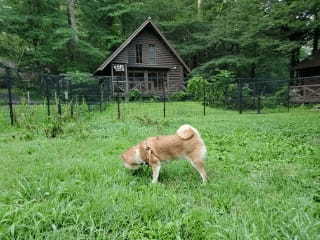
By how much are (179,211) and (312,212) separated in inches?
50.2

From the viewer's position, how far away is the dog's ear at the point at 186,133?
3033mm

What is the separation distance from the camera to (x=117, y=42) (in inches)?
907

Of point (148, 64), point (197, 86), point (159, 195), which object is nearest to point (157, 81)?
point (148, 64)

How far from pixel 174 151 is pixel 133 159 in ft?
2.01

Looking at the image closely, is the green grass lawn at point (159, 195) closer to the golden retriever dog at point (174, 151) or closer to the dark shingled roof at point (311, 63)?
the golden retriever dog at point (174, 151)

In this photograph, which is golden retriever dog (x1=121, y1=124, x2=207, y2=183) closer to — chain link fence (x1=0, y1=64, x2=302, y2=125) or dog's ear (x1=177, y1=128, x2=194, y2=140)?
dog's ear (x1=177, y1=128, x2=194, y2=140)

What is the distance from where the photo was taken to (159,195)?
102 inches

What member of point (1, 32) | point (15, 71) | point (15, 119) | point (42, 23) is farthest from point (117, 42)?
point (15, 119)

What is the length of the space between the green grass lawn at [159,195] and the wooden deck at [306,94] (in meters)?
13.4

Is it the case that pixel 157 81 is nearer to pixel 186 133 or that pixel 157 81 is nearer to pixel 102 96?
pixel 102 96

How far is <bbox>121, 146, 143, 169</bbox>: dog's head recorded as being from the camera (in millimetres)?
3121

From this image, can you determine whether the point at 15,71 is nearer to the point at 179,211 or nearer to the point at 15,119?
the point at 15,119

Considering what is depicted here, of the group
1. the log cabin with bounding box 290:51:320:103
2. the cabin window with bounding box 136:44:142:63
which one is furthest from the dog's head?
the cabin window with bounding box 136:44:142:63

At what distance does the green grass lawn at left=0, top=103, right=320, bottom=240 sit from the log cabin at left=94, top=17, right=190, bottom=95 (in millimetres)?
14951
